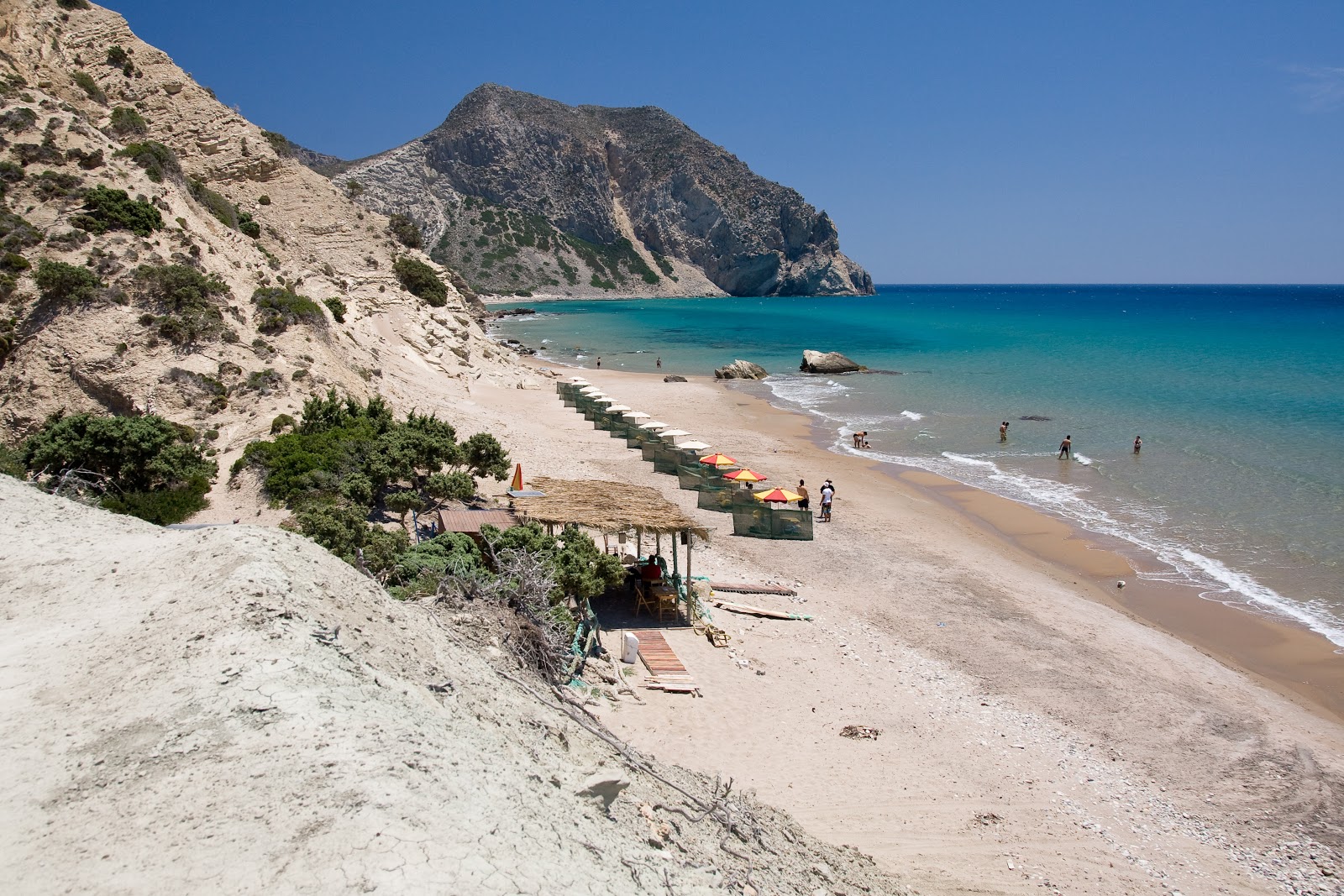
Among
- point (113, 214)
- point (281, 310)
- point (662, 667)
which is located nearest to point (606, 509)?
point (662, 667)

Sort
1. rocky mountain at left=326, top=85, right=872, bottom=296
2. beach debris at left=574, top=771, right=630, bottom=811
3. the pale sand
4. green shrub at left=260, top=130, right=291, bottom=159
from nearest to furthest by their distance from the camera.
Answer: beach debris at left=574, top=771, right=630, bottom=811 < the pale sand < green shrub at left=260, top=130, right=291, bottom=159 < rocky mountain at left=326, top=85, right=872, bottom=296

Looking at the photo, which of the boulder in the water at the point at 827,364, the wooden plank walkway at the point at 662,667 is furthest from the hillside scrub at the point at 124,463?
the boulder in the water at the point at 827,364

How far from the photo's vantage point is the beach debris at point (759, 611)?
1334 centimetres

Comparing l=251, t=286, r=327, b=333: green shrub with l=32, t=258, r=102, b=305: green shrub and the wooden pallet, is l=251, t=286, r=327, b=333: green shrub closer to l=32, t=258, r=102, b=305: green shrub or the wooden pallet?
l=32, t=258, r=102, b=305: green shrub

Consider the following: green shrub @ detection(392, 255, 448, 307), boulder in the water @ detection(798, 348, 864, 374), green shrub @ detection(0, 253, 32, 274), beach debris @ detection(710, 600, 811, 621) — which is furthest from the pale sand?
boulder in the water @ detection(798, 348, 864, 374)

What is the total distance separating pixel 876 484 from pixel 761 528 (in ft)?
23.9

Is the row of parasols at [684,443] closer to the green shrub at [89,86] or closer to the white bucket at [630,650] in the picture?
the white bucket at [630,650]

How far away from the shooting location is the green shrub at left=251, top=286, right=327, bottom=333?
19.2 metres

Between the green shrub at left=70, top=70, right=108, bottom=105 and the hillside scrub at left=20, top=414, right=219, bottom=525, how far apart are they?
17.9 meters

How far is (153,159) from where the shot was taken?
20.7 metres

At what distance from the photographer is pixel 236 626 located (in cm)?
623

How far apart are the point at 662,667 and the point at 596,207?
5796 inches

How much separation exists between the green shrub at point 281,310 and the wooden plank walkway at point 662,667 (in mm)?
12981

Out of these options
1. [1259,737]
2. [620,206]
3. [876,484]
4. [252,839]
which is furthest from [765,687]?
[620,206]
